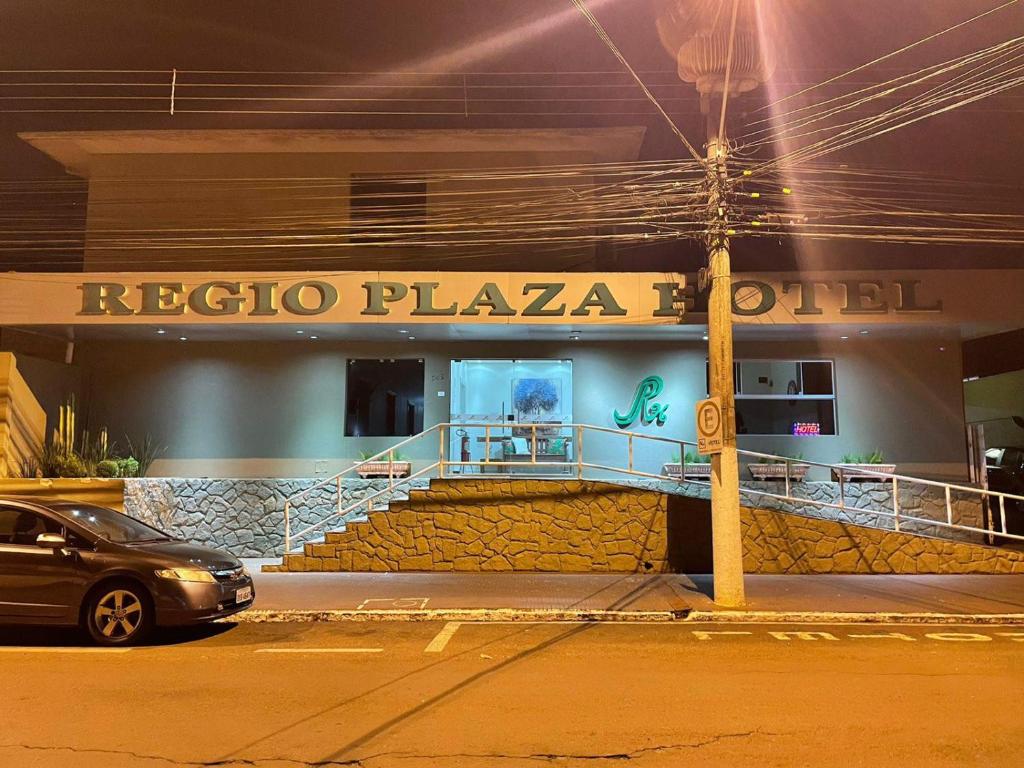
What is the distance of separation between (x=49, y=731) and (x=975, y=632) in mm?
9214

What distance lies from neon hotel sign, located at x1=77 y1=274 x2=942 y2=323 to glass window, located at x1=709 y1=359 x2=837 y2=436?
2408 mm

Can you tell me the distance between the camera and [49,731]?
4.84 metres

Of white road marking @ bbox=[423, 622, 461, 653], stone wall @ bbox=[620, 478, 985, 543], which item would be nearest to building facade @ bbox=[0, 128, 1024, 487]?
stone wall @ bbox=[620, 478, 985, 543]

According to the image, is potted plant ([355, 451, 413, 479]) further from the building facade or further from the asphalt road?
the asphalt road

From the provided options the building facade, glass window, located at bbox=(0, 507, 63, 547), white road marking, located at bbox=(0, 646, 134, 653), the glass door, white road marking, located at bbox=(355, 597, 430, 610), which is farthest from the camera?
the glass door

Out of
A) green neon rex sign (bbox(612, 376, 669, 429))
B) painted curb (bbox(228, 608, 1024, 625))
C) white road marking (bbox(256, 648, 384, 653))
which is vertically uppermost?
green neon rex sign (bbox(612, 376, 669, 429))

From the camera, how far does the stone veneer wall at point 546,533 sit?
12.1 meters

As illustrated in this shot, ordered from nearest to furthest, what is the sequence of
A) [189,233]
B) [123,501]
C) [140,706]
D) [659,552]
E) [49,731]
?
[49,731] < [140,706] < [659,552] < [123,501] < [189,233]

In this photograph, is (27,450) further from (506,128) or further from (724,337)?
(724,337)

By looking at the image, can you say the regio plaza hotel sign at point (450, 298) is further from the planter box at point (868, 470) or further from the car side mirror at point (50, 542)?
the car side mirror at point (50, 542)

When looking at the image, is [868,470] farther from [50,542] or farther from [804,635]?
[50,542]

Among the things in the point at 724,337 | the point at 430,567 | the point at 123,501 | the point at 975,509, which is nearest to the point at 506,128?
the point at 724,337

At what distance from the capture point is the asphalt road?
14.6 feet

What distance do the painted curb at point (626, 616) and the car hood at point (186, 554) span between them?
1.10 metres
